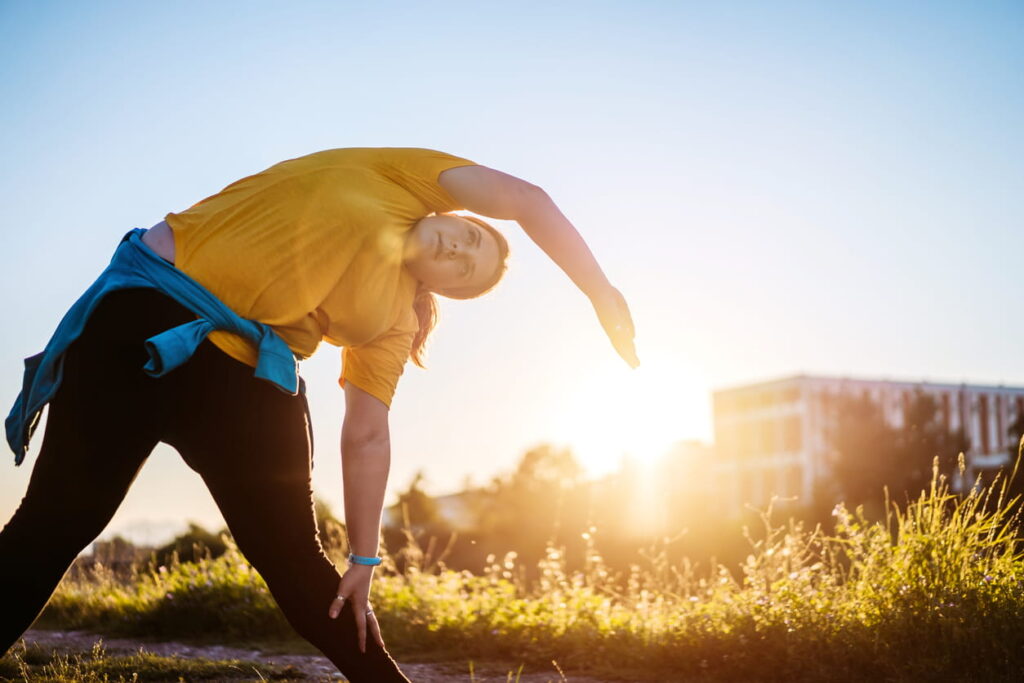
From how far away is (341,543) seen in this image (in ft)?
34.0

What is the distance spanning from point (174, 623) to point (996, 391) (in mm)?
91236

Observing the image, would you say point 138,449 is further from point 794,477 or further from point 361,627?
point 794,477

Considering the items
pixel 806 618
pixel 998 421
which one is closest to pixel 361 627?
pixel 806 618

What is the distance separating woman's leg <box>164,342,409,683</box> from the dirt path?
167cm

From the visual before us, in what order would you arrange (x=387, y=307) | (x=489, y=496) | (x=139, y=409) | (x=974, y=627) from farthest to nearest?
1. (x=489, y=496)
2. (x=974, y=627)
3. (x=387, y=307)
4. (x=139, y=409)

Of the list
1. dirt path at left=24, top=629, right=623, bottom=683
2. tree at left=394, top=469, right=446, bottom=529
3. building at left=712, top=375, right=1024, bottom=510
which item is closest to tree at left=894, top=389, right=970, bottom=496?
tree at left=394, top=469, right=446, bottom=529

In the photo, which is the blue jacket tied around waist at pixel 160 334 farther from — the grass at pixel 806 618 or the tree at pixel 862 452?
the tree at pixel 862 452

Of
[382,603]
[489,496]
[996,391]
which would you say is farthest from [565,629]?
[996,391]

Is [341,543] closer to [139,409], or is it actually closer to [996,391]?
[139,409]

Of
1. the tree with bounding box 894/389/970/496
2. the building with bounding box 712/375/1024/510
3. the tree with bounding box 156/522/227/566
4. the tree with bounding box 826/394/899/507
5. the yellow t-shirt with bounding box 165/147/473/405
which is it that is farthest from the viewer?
the building with bounding box 712/375/1024/510

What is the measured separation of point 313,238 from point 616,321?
79 centimetres

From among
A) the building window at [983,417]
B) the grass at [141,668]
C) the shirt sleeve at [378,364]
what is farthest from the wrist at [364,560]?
the building window at [983,417]

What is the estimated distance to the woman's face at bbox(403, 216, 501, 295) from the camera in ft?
8.49

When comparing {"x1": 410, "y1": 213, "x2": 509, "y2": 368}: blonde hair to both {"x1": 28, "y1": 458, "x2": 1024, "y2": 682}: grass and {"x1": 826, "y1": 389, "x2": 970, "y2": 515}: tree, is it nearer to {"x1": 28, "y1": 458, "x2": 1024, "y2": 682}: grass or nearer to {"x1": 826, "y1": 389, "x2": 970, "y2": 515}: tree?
{"x1": 28, "y1": 458, "x2": 1024, "y2": 682}: grass
